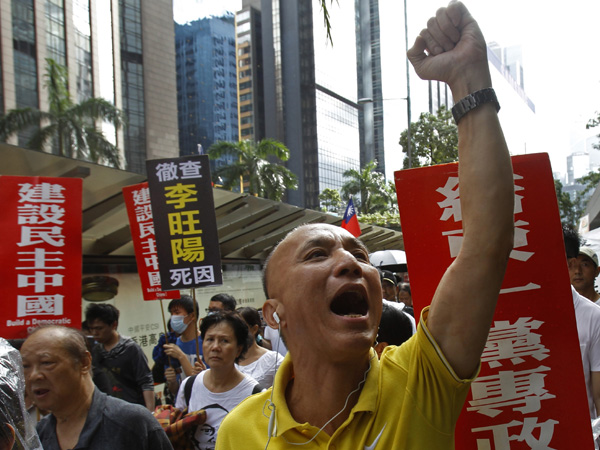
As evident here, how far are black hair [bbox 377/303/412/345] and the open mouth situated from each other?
1308mm

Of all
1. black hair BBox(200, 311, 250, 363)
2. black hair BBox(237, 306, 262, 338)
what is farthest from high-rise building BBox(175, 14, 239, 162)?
black hair BBox(200, 311, 250, 363)

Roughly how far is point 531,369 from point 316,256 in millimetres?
827

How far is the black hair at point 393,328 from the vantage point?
2.83 m

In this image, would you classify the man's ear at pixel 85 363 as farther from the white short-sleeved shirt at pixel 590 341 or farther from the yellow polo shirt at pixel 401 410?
the white short-sleeved shirt at pixel 590 341

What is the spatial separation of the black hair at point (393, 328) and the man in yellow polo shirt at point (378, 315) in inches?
48.3

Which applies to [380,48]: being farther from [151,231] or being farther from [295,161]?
[151,231]

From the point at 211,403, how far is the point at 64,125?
76.5 ft

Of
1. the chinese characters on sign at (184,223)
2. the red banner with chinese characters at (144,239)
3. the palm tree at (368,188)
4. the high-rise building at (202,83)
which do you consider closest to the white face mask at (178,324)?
the red banner with chinese characters at (144,239)

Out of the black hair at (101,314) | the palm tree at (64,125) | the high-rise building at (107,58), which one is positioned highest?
the high-rise building at (107,58)

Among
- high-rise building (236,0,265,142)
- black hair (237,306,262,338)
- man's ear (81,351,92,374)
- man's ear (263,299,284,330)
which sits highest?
high-rise building (236,0,265,142)

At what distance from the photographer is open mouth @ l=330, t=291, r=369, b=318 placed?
1.55m

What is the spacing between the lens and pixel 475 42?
1.46 metres

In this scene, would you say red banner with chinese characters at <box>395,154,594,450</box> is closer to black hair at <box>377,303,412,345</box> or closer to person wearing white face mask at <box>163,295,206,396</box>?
black hair at <box>377,303,412,345</box>

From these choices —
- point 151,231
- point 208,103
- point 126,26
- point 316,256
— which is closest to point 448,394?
point 316,256
